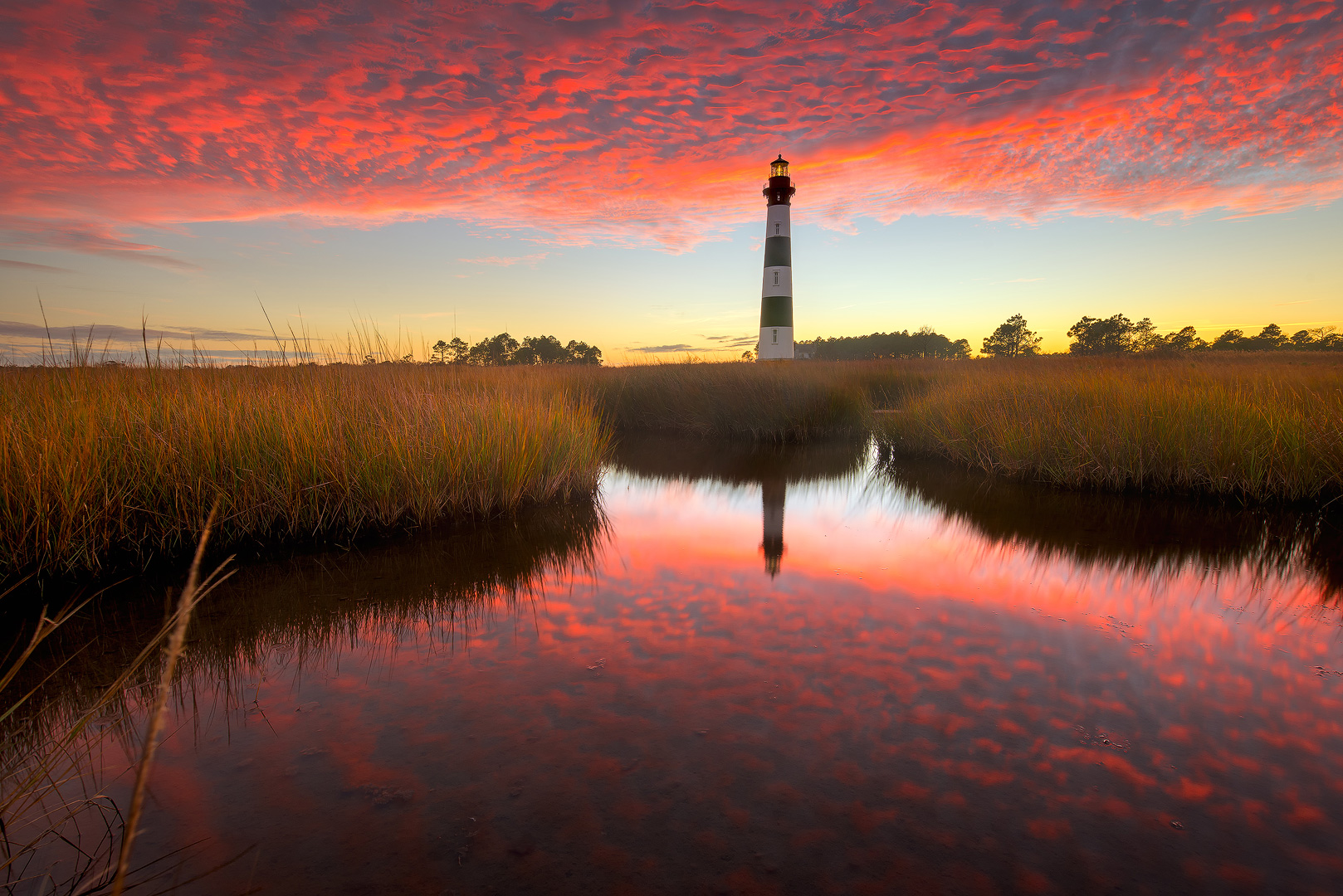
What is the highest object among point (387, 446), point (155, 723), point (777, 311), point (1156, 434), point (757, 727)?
point (777, 311)

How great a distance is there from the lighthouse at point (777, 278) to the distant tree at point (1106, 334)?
23403 mm

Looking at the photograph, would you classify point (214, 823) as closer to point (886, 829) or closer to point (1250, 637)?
point (886, 829)

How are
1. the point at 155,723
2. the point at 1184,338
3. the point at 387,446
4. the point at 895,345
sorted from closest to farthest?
the point at 155,723
the point at 387,446
the point at 1184,338
the point at 895,345

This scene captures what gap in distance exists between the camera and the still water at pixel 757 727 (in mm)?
1788

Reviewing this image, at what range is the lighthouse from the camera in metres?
26.1

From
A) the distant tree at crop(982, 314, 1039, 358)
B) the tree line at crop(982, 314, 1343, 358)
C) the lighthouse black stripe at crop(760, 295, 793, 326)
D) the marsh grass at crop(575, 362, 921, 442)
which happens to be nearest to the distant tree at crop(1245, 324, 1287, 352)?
the tree line at crop(982, 314, 1343, 358)

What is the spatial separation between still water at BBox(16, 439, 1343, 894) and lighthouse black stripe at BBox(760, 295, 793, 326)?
880 inches

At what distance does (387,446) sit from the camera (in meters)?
5.11

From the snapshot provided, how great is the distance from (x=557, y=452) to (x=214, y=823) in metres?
5.07

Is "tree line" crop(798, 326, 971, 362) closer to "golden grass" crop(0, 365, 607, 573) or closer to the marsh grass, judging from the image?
the marsh grass

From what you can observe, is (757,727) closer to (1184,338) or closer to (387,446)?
(387,446)

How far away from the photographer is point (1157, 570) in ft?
14.3

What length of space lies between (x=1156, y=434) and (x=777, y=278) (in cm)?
2060

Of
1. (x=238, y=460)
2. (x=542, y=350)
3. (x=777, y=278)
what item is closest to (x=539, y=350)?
(x=542, y=350)
